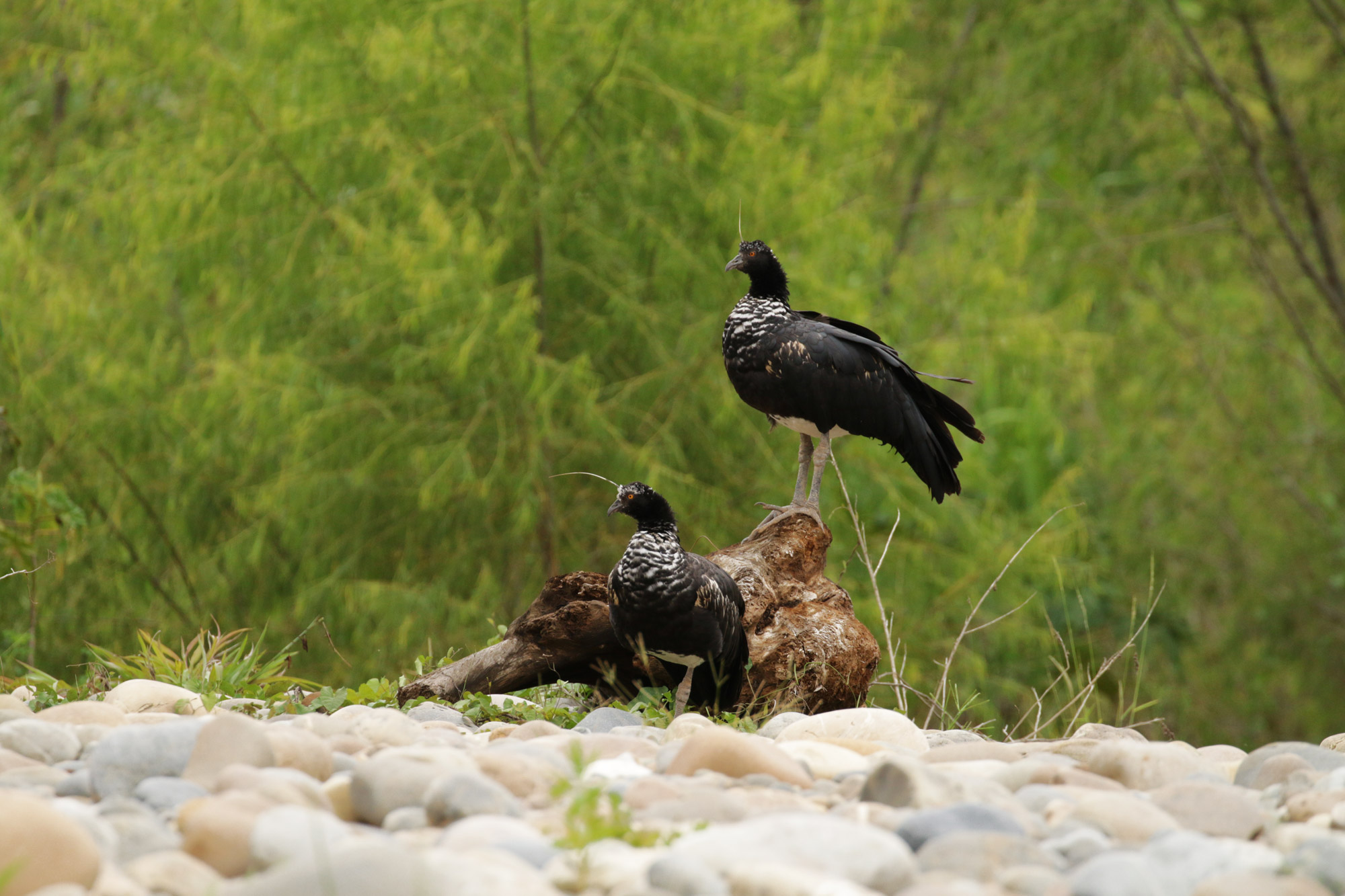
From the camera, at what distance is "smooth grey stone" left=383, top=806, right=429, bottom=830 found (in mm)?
1745

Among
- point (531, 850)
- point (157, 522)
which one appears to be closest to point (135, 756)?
point (531, 850)

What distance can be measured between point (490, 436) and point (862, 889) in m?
4.08

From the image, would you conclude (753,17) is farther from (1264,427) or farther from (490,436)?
(1264,427)

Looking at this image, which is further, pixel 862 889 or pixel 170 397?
pixel 170 397

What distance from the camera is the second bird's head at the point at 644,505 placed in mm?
3043

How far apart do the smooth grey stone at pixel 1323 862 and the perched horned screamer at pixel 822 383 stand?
2.02 meters

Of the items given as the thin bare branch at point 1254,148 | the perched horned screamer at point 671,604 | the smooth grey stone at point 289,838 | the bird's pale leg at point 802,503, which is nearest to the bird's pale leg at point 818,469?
the bird's pale leg at point 802,503

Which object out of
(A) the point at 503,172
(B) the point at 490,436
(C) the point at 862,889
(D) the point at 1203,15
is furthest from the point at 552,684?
(D) the point at 1203,15

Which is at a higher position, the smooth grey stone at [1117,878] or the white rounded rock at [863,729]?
the smooth grey stone at [1117,878]

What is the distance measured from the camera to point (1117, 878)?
58.3 inches

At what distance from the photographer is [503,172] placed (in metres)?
5.46

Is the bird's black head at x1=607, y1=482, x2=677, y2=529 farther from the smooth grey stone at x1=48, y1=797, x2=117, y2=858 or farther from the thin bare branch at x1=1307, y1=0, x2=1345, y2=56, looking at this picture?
the thin bare branch at x1=1307, y1=0, x2=1345, y2=56

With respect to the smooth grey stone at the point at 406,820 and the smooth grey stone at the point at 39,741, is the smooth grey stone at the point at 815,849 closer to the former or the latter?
the smooth grey stone at the point at 406,820

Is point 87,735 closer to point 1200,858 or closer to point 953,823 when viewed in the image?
point 953,823
